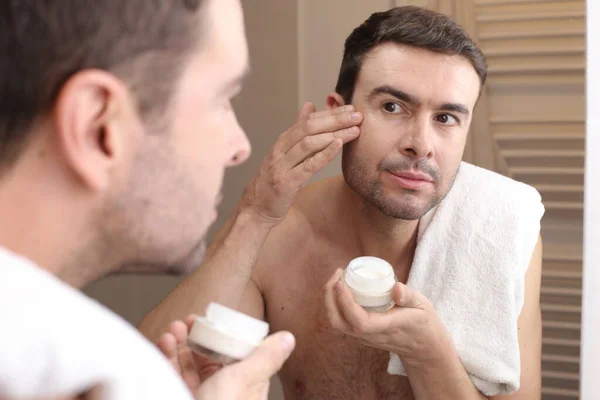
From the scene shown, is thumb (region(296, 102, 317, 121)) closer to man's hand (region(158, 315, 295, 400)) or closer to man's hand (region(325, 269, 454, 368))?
man's hand (region(325, 269, 454, 368))

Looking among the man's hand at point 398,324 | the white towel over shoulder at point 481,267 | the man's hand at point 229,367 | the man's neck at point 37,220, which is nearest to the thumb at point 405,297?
the man's hand at point 398,324

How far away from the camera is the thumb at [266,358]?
601 millimetres

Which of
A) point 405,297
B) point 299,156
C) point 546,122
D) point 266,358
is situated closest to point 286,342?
point 266,358

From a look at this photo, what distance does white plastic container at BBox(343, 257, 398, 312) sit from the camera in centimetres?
89

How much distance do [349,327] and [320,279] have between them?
0.28 metres

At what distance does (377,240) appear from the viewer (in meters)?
1.19

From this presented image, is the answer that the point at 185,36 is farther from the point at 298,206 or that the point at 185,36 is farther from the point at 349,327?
the point at 298,206

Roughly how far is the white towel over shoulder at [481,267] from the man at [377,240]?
0.11 ft

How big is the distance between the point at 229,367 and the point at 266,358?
0.13 ft

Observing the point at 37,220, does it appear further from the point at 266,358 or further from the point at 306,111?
the point at 306,111

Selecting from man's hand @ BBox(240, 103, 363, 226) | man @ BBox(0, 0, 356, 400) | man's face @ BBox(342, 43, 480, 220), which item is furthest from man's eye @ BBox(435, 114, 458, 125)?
man @ BBox(0, 0, 356, 400)

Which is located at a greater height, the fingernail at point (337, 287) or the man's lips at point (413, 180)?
the man's lips at point (413, 180)

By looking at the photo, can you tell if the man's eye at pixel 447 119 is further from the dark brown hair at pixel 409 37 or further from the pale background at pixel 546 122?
the pale background at pixel 546 122

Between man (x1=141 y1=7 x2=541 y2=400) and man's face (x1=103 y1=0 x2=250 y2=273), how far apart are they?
1.04 ft
